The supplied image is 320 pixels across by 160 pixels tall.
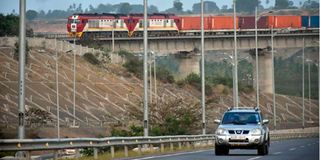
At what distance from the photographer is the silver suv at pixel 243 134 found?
42000mm

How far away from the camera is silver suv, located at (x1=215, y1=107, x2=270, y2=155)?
42.0 m

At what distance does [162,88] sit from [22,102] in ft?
343

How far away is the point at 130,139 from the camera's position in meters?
45.6

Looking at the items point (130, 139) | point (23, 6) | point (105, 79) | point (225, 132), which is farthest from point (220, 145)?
point (105, 79)

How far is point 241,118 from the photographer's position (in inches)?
1710

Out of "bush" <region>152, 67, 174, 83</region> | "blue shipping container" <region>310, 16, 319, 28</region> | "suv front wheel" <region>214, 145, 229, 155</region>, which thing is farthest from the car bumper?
"blue shipping container" <region>310, 16, 319, 28</region>

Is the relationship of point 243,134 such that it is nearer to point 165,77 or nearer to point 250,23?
point 165,77

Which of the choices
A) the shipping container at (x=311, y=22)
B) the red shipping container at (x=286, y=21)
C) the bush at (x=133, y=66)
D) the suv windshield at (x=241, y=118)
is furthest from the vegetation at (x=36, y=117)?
the shipping container at (x=311, y=22)

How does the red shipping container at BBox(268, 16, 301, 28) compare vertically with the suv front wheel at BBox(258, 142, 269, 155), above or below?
above

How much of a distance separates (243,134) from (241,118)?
4.69 feet

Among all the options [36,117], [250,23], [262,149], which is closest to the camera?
[262,149]

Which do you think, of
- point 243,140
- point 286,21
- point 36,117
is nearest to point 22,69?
point 243,140

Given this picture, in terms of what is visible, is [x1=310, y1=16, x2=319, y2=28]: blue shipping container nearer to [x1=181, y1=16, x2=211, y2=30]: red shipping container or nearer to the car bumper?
[x1=181, y1=16, x2=211, y2=30]: red shipping container

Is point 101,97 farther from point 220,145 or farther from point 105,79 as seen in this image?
point 220,145
